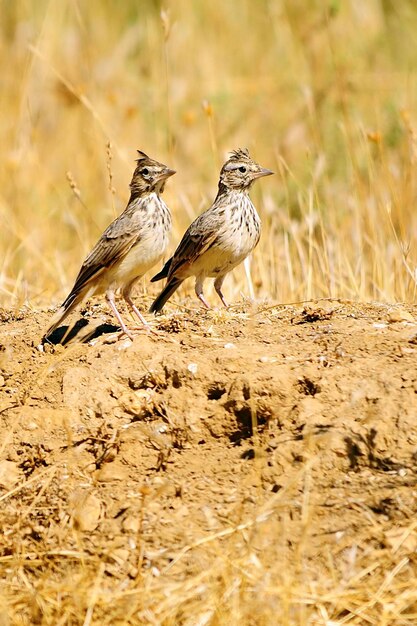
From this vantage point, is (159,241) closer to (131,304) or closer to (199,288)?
(131,304)

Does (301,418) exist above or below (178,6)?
below

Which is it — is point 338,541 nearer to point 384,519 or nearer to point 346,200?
point 384,519

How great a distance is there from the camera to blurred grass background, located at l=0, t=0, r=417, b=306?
8.52m

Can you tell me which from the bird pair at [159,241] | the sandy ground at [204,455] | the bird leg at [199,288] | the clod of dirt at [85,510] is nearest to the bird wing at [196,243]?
the bird pair at [159,241]

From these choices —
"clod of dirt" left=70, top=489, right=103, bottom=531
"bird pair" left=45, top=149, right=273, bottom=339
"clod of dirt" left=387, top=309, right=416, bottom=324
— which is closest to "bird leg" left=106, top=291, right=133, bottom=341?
"bird pair" left=45, top=149, right=273, bottom=339

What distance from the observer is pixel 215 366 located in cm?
492

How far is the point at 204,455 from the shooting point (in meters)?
4.65

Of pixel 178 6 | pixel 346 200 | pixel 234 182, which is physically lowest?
pixel 346 200

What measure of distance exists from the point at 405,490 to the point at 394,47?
978 cm

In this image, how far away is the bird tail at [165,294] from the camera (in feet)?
22.1

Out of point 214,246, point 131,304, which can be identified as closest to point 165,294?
point 214,246

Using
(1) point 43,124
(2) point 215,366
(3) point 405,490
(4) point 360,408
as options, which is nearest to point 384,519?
(3) point 405,490

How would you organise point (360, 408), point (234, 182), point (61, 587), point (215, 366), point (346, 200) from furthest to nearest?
point (346, 200) < point (234, 182) < point (215, 366) < point (360, 408) < point (61, 587)

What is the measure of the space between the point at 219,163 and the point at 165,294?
1590mm
